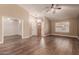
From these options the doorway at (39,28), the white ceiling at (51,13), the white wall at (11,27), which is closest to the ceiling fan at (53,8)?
the white ceiling at (51,13)

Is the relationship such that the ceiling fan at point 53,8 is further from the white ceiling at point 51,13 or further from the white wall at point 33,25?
the white wall at point 33,25

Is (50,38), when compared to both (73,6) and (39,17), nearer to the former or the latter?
(39,17)

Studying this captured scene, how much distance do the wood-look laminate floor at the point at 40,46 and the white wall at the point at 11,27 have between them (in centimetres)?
20

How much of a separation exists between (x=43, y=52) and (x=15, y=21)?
1052 millimetres

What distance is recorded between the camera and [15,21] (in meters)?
2.97

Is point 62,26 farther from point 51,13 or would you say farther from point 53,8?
point 53,8

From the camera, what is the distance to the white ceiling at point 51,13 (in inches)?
111

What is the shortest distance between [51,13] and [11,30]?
1109 millimetres

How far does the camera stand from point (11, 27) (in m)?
2.96

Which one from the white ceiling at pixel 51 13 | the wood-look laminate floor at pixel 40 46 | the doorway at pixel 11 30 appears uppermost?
the white ceiling at pixel 51 13

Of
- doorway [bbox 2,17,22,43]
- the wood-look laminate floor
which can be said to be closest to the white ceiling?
doorway [bbox 2,17,22,43]

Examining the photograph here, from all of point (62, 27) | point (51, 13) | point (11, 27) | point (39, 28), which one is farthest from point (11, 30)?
point (62, 27)

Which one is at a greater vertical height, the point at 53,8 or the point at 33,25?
the point at 53,8
